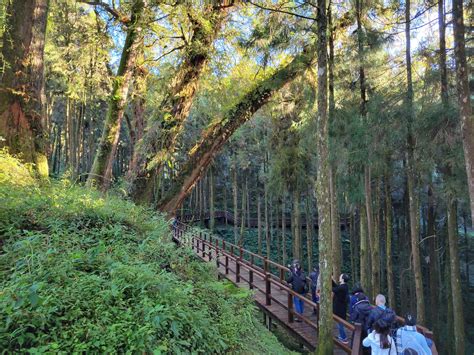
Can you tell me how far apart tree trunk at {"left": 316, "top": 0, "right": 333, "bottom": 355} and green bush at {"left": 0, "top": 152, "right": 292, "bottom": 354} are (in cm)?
183

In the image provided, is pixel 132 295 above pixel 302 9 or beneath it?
beneath

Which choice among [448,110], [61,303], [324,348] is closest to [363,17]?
[448,110]

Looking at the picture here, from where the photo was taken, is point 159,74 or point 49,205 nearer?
point 49,205

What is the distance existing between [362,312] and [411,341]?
3.73 ft

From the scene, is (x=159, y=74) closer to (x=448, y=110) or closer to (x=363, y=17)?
(x=363, y=17)

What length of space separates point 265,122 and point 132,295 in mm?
17344

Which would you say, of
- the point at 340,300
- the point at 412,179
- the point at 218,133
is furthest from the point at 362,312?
the point at 412,179

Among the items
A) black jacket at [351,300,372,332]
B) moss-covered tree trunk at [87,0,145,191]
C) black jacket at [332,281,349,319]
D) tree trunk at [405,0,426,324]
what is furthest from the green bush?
tree trunk at [405,0,426,324]

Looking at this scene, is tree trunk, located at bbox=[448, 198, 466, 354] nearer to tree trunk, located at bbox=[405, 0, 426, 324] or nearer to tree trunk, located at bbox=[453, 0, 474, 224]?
tree trunk, located at bbox=[405, 0, 426, 324]

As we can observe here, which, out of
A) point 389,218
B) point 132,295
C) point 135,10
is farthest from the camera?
point 389,218

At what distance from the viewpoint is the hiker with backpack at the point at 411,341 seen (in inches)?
176

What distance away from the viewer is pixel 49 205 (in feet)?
14.5

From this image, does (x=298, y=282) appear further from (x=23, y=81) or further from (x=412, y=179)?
(x=23, y=81)

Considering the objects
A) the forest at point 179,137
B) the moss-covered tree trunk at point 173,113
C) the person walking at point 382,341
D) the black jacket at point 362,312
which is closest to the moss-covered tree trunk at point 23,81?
the forest at point 179,137
